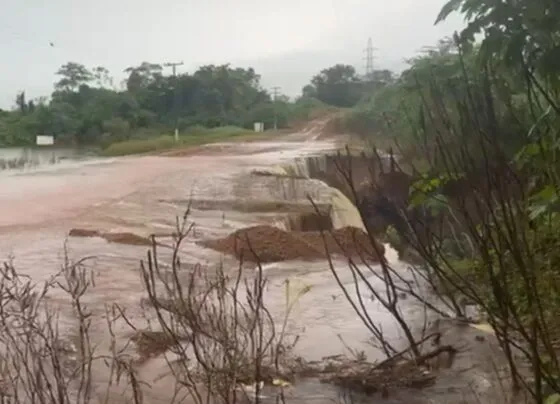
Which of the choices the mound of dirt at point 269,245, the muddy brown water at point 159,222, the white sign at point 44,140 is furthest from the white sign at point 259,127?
the mound of dirt at point 269,245

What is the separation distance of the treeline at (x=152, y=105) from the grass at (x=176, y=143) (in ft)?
0.54

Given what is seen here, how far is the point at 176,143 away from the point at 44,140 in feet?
13.1

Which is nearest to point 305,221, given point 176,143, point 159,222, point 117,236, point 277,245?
point 159,222

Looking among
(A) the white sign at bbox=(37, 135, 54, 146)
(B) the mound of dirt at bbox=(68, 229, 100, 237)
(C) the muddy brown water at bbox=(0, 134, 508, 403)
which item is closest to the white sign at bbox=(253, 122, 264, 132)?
(C) the muddy brown water at bbox=(0, 134, 508, 403)

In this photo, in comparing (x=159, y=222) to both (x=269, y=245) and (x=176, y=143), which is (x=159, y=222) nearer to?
(x=269, y=245)

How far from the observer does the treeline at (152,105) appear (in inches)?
773

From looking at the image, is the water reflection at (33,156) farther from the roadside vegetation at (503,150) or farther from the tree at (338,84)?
the roadside vegetation at (503,150)

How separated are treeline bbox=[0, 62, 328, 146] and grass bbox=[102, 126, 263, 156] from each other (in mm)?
165

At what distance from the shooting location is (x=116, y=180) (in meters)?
13.4

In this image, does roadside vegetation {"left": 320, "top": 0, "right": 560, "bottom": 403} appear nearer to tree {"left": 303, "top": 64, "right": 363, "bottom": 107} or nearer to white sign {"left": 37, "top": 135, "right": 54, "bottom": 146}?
tree {"left": 303, "top": 64, "right": 363, "bottom": 107}

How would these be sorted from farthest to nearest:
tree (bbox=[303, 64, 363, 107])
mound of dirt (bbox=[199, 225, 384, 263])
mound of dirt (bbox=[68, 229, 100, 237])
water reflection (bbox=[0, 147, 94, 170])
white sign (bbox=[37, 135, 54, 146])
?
white sign (bbox=[37, 135, 54, 146]), water reflection (bbox=[0, 147, 94, 170]), tree (bbox=[303, 64, 363, 107]), mound of dirt (bbox=[68, 229, 100, 237]), mound of dirt (bbox=[199, 225, 384, 263])

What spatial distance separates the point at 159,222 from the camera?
368 inches

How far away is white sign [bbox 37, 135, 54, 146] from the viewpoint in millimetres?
18519

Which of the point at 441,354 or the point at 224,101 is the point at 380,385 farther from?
the point at 224,101
